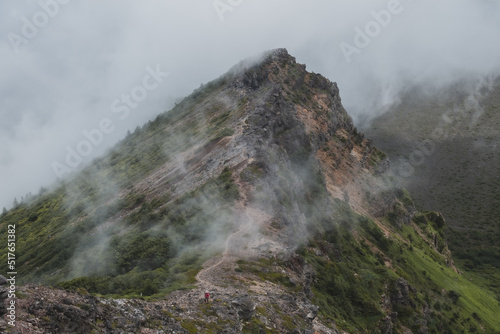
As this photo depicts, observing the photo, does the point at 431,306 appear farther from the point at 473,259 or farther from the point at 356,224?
the point at 473,259

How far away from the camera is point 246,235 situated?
43.8m

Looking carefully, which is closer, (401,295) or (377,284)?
(377,284)

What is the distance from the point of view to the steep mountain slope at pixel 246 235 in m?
26.2

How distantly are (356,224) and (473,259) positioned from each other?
329ft

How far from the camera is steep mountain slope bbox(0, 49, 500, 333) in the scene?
26.2 meters

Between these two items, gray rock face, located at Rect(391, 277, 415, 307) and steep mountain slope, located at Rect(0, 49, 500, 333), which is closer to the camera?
steep mountain slope, located at Rect(0, 49, 500, 333)

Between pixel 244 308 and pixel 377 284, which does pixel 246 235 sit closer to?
pixel 244 308

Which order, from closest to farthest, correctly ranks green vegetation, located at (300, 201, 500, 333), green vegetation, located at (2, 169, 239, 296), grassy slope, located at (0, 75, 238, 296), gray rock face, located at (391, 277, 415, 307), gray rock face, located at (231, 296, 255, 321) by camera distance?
gray rock face, located at (231, 296, 255, 321)
green vegetation, located at (2, 169, 239, 296)
grassy slope, located at (0, 75, 238, 296)
green vegetation, located at (300, 201, 500, 333)
gray rock face, located at (391, 277, 415, 307)

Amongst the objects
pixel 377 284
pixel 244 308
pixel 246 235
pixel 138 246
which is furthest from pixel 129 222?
pixel 244 308

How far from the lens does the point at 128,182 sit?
3376 inches

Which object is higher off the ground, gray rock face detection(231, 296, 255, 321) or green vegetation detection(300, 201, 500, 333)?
gray rock face detection(231, 296, 255, 321)

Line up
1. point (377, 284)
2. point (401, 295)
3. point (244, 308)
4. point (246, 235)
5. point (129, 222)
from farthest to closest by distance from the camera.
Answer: point (129, 222), point (401, 295), point (377, 284), point (246, 235), point (244, 308)

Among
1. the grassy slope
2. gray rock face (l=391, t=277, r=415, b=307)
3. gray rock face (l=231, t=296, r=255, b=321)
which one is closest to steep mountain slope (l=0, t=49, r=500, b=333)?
gray rock face (l=231, t=296, r=255, b=321)

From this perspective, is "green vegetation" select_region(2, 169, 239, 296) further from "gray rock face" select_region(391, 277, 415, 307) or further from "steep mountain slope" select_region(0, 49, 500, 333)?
"gray rock face" select_region(391, 277, 415, 307)
